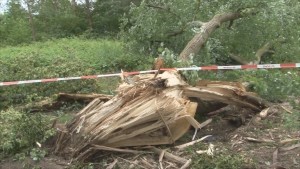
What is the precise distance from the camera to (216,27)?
8.86 metres

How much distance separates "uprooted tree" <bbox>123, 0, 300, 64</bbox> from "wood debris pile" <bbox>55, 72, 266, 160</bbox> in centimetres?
291

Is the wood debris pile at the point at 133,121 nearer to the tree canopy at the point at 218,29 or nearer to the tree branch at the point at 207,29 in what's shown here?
the tree canopy at the point at 218,29

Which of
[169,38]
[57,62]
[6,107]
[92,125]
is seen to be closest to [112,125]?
[92,125]

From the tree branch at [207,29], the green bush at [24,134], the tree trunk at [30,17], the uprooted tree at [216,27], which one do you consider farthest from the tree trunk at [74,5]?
the green bush at [24,134]

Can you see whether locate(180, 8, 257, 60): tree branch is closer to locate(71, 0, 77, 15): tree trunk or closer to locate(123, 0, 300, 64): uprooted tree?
locate(123, 0, 300, 64): uprooted tree

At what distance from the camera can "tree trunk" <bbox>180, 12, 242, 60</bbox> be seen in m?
8.12

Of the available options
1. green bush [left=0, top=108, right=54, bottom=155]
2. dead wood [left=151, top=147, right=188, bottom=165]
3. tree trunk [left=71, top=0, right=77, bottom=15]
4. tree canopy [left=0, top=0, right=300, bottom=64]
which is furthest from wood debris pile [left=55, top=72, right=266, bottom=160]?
tree trunk [left=71, top=0, right=77, bottom=15]

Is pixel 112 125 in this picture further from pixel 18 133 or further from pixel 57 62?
pixel 57 62

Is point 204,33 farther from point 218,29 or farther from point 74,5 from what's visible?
point 74,5

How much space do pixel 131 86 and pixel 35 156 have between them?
137 cm

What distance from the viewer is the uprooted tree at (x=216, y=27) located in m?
8.12

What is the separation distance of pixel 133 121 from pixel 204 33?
4322mm

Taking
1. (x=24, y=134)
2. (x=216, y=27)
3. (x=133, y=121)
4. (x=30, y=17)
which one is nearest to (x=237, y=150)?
(x=133, y=121)

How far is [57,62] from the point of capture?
862 cm
